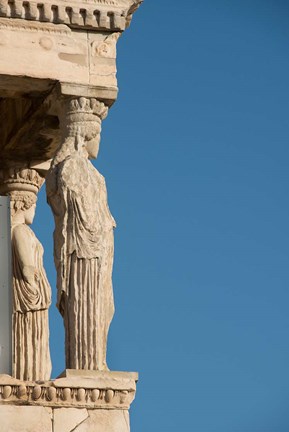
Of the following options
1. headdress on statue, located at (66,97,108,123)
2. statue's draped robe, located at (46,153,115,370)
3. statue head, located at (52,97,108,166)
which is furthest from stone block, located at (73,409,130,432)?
headdress on statue, located at (66,97,108,123)

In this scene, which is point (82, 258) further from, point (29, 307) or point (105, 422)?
point (29, 307)

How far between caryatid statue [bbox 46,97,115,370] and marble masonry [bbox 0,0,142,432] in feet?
0.04

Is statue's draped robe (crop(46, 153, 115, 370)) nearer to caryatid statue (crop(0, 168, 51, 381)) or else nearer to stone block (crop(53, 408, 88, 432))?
stone block (crop(53, 408, 88, 432))

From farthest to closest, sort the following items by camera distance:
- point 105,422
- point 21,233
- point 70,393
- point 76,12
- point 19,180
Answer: point 19,180 < point 21,233 < point 76,12 < point 105,422 < point 70,393

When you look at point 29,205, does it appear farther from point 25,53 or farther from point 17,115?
point 25,53

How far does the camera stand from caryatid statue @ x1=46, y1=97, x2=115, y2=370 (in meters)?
23.1

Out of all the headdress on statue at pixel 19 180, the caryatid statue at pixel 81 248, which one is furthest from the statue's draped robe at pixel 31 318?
the caryatid statue at pixel 81 248

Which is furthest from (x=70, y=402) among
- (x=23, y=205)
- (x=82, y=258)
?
(x=23, y=205)

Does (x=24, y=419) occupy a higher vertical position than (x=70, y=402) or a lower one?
lower

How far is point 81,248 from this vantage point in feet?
76.4

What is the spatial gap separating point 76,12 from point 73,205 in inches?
96.0

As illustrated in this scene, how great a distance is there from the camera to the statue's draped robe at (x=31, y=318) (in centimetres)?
2539

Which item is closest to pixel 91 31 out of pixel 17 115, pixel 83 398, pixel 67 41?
pixel 67 41

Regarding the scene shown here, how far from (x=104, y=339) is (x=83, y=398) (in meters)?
0.92
